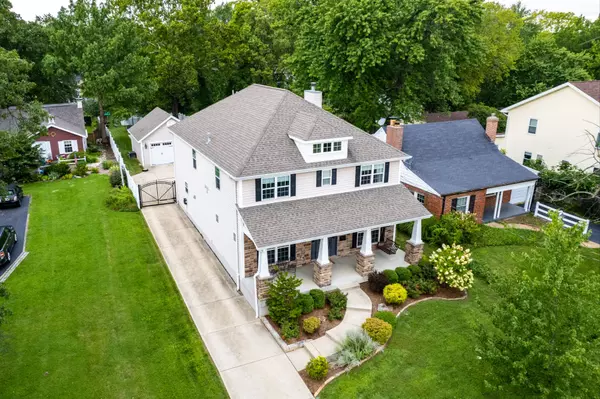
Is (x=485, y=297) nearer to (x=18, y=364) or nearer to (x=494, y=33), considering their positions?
(x=18, y=364)

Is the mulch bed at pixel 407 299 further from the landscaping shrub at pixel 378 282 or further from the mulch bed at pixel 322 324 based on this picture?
the mulch bed at pixel 322 324

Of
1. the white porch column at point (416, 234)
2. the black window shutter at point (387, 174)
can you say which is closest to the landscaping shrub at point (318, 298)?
the white porch column at point (416, 234)

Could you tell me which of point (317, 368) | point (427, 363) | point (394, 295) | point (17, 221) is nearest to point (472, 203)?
point (394, 295)

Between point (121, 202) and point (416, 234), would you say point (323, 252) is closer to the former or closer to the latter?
point (416, 234)

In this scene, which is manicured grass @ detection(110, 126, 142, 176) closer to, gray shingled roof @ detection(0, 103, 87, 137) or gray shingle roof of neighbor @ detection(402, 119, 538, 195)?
gray shingled roof @ detection(0, 103, 87, 137)

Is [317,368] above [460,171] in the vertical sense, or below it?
below

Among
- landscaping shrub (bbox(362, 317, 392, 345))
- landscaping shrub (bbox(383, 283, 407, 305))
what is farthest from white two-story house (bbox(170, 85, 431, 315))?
landscaping shrub (bbox(362, 317, 392, 345))

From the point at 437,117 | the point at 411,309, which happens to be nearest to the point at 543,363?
the point at 411,309
